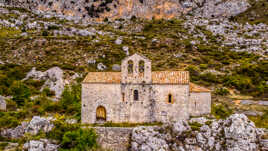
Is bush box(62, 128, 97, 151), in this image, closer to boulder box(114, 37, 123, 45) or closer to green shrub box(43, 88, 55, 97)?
green shrub box(43, 88, 55, 97)

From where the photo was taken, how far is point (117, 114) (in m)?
25.0

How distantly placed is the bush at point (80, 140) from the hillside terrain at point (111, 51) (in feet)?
0.57

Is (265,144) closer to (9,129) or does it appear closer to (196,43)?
(9,129)

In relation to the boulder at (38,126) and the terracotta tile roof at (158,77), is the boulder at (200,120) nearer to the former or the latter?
the terracotta tile roof at (158,77)

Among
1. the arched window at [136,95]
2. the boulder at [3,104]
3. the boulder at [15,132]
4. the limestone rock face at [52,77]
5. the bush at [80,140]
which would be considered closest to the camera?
the bush at [80,140]

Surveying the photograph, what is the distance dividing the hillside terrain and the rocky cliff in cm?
46

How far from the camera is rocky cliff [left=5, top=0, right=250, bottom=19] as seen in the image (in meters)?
99.6

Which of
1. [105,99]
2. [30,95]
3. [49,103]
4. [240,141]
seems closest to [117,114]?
[105,99]

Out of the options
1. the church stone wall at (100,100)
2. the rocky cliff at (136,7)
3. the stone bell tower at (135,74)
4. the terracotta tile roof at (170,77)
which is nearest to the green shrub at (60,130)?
the church stone wall at (100,100)

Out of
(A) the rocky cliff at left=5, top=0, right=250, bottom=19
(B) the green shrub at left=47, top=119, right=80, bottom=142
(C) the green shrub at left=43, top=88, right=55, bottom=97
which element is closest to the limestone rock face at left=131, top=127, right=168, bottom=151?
(B) the green shrub at left=47, top=119, right=80, bottom=142

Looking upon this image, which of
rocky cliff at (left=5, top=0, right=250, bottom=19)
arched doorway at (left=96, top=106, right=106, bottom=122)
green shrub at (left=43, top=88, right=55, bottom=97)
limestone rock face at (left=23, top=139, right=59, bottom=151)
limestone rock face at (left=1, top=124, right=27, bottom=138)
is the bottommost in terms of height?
limestone rock face at (left=23, top=139, right=59, bottom=151)

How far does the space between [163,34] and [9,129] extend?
207 feet

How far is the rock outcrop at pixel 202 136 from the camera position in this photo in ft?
69.7

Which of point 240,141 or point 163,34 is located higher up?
point 163,34
